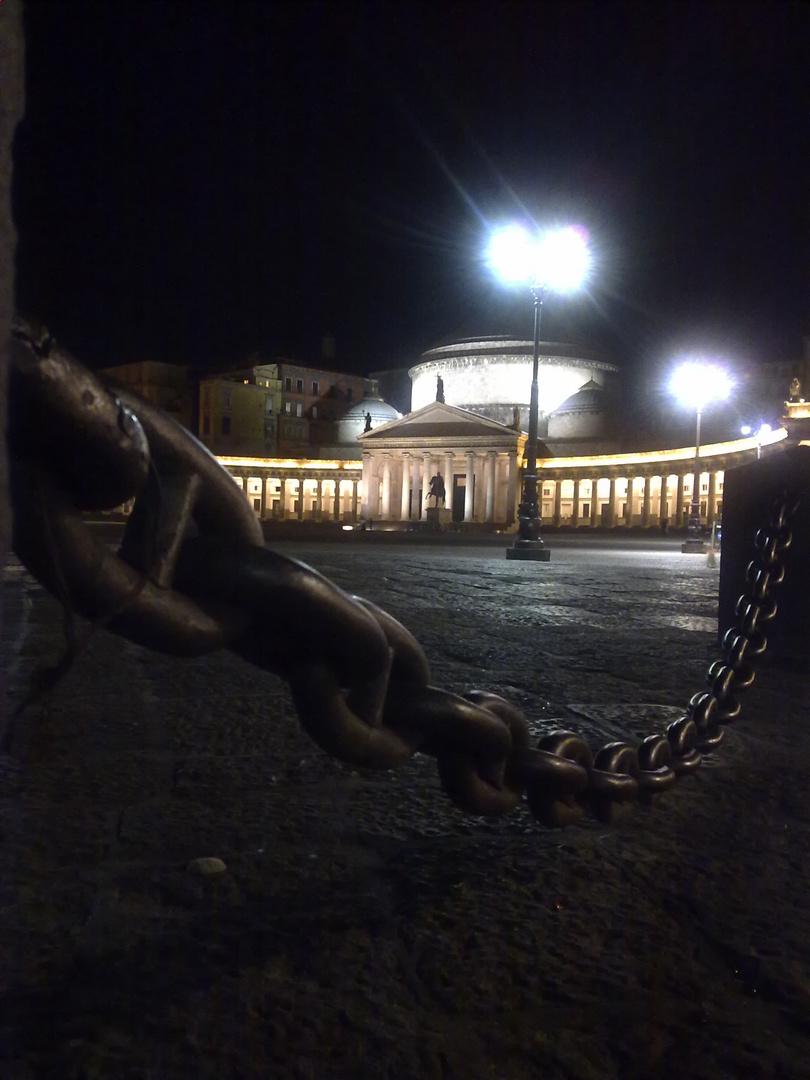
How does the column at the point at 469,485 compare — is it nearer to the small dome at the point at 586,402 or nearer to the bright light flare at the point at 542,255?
the small dome at the point at 586,402

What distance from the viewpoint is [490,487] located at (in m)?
54.5

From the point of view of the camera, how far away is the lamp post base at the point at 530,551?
1618 centimetres

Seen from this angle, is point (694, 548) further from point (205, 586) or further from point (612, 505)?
point (612, 505)

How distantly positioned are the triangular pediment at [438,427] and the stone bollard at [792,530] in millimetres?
49850

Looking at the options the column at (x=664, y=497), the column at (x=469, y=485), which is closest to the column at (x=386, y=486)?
the column at (x=469, y=485)

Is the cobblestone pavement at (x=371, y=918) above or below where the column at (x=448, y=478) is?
below

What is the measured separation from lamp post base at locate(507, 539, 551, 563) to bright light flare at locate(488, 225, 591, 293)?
5423 millimetres

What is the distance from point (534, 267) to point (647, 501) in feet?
119

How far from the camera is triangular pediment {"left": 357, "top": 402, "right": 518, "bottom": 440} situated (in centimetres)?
5431

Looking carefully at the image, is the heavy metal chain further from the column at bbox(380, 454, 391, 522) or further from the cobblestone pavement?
the column at bbox(380, 454, 391, 522)

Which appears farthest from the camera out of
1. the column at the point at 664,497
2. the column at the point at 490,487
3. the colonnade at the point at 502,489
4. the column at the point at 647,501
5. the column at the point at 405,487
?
the column at the point at 405,487

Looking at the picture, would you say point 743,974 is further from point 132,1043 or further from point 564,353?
point 564,353

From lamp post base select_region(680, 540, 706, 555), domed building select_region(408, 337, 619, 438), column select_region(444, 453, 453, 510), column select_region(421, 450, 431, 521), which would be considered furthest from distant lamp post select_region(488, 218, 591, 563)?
domed building select_region(408, 337, 619, 438)

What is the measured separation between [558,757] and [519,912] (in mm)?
309
